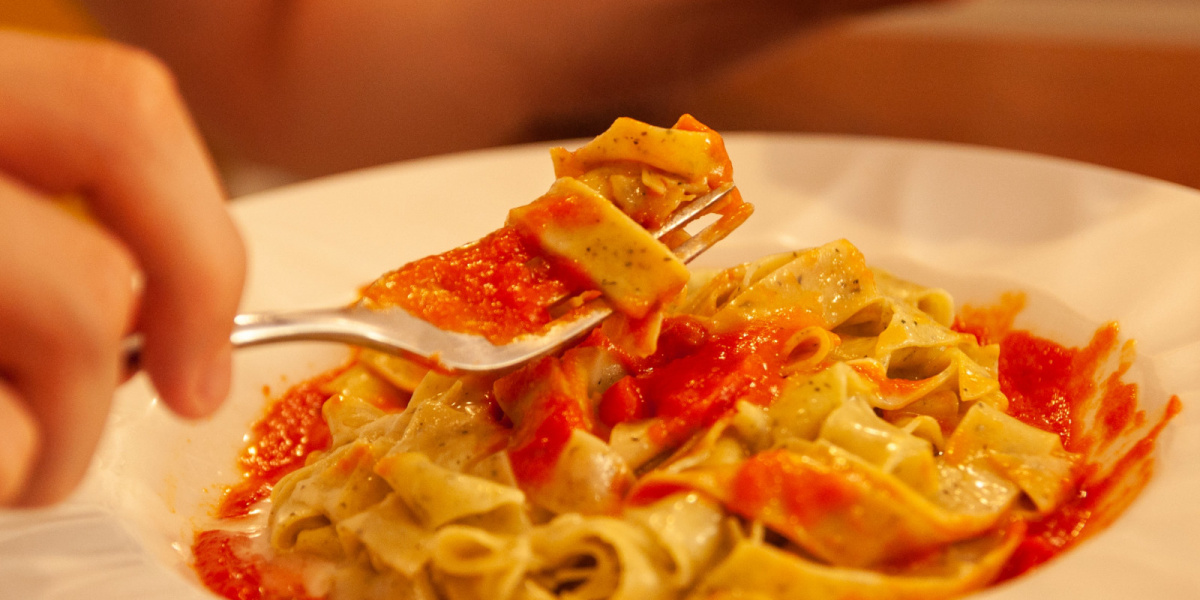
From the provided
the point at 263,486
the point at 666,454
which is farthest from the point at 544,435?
the point at 263,486

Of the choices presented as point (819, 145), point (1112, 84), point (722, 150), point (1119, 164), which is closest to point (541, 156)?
point (819, 145)

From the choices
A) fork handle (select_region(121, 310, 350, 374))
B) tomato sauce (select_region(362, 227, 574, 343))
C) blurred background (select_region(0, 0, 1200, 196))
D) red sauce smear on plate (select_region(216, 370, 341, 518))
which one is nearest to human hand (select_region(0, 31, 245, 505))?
fork handle (select_region(121, 310, 350, 374))

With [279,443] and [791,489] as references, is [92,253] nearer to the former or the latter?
[791,489]

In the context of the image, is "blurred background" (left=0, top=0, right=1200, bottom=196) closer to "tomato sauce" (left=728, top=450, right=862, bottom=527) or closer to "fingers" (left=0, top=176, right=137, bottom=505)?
"tomato sauce" (left=728, top=450, right=862, bottom=527)

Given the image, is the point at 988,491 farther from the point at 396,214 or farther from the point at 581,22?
the point at 581,22

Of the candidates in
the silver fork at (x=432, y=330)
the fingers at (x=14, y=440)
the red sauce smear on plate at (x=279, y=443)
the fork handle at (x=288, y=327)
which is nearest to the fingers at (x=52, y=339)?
the fingers at (x=14, y=440)
